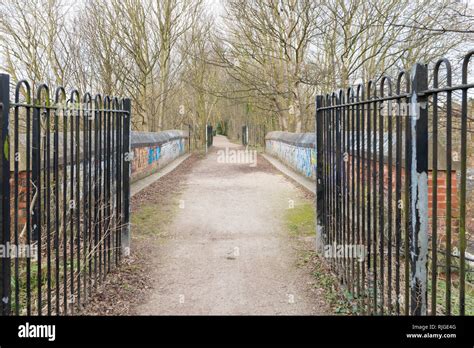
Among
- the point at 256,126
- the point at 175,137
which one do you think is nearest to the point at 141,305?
the point at 175,137

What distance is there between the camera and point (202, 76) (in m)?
27.2

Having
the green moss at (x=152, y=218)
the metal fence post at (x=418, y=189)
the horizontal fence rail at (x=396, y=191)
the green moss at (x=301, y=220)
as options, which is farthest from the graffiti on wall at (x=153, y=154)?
the metal fence post at (x=418, y=189)

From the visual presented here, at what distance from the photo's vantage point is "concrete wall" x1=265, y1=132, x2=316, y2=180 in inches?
500

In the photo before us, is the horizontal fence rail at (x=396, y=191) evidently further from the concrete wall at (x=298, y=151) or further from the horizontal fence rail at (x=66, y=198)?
the concrete wall at (x=298, y=151)

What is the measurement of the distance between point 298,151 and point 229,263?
32.8 ft

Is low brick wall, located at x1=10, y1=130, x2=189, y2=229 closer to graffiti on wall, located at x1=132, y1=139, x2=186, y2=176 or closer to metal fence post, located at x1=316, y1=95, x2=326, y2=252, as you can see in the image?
graffiti on wall, located at x1=132, y1=139, x2=186, y2=176

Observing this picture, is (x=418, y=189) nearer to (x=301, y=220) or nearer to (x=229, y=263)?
(x=229, y=263)

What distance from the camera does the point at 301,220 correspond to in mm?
7621

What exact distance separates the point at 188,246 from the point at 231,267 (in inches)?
44.3

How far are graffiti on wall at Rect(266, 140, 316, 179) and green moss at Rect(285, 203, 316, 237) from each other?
3.65m

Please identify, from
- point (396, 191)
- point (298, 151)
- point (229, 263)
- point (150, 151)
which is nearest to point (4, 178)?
point (396, 191)

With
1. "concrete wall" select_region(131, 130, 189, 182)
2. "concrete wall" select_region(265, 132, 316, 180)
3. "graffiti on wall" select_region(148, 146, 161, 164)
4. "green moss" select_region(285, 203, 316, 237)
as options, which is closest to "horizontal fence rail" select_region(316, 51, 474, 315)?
"green moss" select_region(285, 203, 316, 237)

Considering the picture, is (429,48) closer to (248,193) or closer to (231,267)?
(248,193)

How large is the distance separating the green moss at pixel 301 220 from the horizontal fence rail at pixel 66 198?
9.12ft
